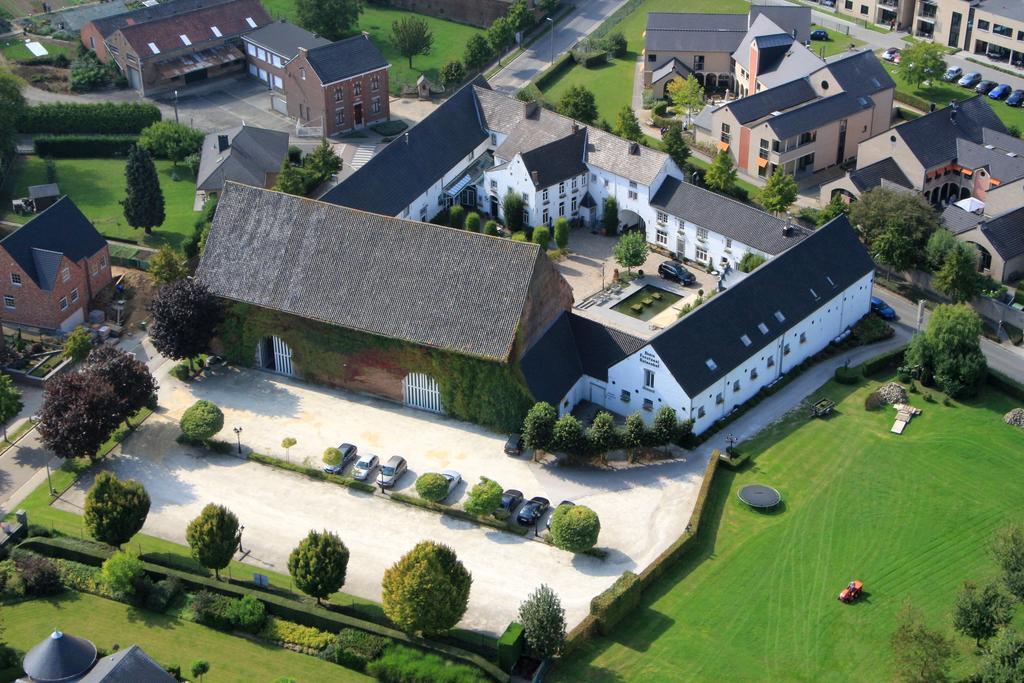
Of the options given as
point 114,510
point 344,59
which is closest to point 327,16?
point 344,59

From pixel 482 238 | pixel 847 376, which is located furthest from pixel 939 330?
pixel 482 238

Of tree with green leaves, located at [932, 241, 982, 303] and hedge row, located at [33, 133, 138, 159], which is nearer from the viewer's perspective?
tree with green leaves, located at [932, 241, 982, 303]

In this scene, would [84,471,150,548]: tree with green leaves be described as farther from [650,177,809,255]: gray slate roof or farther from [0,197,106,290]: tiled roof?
[650,177,809,255]: gray slate roof

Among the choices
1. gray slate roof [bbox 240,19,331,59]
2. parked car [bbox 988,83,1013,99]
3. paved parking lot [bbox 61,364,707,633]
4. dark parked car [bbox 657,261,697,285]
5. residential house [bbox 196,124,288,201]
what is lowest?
paved parking lot [bbox 61,364,707,633]

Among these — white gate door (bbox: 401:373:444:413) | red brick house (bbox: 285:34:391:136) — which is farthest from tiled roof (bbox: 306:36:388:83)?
white gate door (bbox: 401:373:444:413)

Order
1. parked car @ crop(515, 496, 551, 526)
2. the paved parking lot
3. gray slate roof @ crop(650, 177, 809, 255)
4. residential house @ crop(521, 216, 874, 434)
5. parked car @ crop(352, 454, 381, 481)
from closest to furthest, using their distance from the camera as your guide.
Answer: the paved parking lot → parked car @ crop(515, 496, 551, 526) → parked car @ crop(352, 454, 381, 481) → residential house @ crop(521, 216, 874, 434) → gray slate roof @ crop(650, 177, 809, 255)

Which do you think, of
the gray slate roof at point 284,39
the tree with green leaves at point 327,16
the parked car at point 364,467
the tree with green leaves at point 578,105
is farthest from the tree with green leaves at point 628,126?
the parked car at point 364,467

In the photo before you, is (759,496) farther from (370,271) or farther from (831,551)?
(370,271)
